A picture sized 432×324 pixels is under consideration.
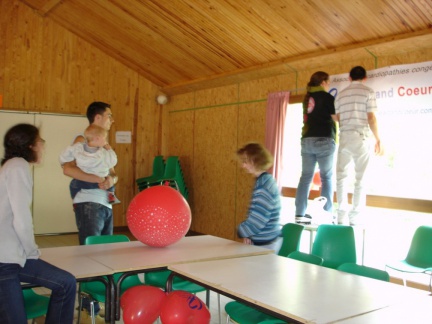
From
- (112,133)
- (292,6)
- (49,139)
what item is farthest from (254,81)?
(49,139)

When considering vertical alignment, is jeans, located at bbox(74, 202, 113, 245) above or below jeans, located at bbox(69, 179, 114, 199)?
below

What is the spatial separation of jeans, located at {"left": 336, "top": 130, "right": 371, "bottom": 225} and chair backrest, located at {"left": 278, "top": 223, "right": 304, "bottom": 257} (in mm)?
1270

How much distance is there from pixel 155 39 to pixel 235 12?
1.98 m

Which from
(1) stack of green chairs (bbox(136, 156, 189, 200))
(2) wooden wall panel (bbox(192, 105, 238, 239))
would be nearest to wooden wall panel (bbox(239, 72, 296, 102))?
(2) wooden wall panel (bbox(192, 105, 238, 239))

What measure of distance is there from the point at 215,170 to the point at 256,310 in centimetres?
477

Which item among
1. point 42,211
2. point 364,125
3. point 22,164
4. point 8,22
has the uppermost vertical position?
point 8,22

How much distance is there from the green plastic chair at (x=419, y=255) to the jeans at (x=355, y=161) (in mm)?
608

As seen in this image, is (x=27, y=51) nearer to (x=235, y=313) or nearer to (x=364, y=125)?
(x=364, y=125)

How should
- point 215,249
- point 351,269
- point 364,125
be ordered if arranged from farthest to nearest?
1. point 364,125
2. point 215,249
3. point 351,269

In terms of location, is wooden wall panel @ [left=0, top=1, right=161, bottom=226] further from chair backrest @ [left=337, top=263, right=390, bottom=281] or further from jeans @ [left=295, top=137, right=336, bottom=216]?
chair backrest @ [left=337, top=263, right=390, bottom=281]

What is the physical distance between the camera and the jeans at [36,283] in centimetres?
215

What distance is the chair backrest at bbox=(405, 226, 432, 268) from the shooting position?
150 inches

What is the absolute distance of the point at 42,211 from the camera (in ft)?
24.8

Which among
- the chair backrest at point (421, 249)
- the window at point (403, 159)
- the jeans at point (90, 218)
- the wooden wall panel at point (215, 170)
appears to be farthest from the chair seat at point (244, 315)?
the wooden wall panel at point (215, 170)
